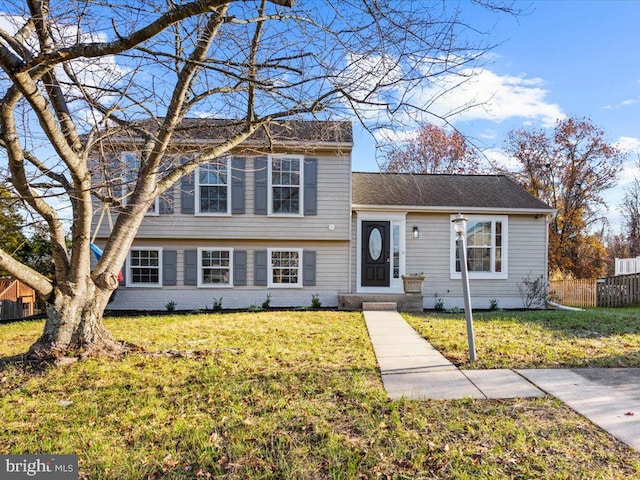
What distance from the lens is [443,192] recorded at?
1298 centimetres

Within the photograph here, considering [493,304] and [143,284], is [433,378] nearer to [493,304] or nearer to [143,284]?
[493,304]

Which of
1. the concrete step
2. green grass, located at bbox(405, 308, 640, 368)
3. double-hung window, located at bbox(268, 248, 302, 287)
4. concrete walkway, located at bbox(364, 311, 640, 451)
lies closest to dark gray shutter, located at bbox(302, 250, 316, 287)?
double-hung window, located at bbox(268, 248, 302, 287)

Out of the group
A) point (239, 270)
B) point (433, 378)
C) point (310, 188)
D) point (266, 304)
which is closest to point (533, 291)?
point (310, 188)

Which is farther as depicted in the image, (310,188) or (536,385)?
(310,188)

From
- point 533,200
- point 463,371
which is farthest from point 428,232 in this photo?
point 463,371

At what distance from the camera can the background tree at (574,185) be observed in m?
21.9

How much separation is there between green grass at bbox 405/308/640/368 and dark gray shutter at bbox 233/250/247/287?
5.32 metres

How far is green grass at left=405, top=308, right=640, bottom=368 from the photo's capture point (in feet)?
16.0

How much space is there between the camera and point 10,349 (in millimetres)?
6168

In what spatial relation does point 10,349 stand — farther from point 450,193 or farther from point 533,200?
point 533,200

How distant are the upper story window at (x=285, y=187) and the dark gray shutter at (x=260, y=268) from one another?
4.41 feet

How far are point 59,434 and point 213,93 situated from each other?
15.1ft

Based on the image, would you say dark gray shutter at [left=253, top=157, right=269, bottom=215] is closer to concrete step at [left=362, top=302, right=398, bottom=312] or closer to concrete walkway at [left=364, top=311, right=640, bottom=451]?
concrete step at [left=362, top=302, right=398, bottom=312]

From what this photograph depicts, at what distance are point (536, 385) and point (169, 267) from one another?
1028 centimetres
